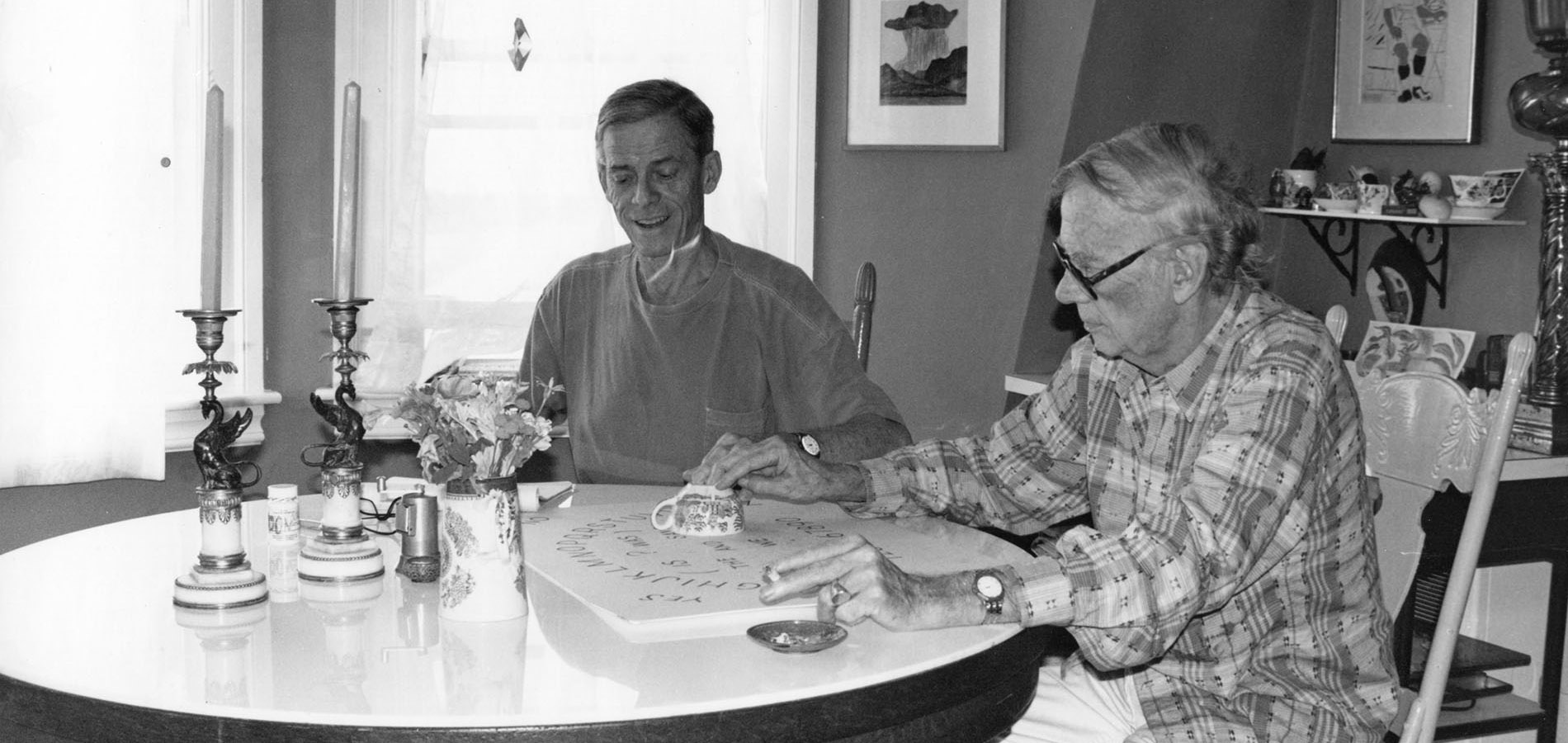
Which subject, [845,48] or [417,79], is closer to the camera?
[417,79]

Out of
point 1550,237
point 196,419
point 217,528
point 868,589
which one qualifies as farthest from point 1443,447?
point 196,419

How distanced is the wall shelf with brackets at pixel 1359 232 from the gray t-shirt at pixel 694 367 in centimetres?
141

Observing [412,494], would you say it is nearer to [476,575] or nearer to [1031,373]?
[476,575]

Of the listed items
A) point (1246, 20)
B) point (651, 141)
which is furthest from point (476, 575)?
point (1246, 20)

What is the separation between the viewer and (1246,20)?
3.73 m

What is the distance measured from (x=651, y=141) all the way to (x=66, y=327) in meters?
1.28

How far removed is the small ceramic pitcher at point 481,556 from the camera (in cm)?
145

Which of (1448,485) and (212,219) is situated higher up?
(212,219)

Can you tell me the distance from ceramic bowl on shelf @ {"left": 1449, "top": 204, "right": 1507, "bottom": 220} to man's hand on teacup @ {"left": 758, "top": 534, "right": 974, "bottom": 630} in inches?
82.6

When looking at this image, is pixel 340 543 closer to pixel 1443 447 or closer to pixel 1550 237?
pixel 1443 447

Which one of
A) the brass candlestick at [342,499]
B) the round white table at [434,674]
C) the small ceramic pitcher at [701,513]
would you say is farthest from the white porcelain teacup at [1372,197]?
the brass candlestick at [342,499]

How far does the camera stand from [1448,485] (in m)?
1.90

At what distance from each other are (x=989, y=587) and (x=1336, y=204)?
2.31 metres

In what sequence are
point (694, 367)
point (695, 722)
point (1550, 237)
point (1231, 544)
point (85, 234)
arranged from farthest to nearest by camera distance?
1. point (85, 234)
2. point (1550, 237)
3. point (694, 367)
4. point (1231, 544)
5. point (695, 722)
